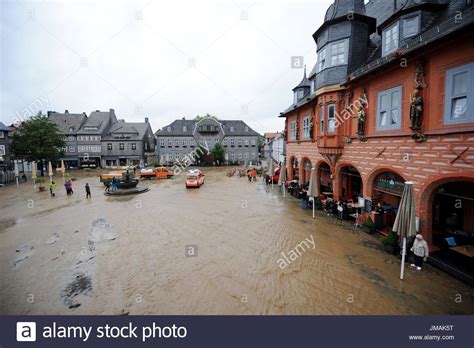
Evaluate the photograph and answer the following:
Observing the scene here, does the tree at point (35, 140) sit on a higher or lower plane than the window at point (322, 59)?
lower

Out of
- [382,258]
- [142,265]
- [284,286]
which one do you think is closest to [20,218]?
[142,265]

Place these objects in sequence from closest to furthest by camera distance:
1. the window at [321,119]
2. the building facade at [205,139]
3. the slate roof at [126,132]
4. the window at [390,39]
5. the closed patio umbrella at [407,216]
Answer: the closed patio umbrella at [407,216], the window at [390,39], the window at [321,119], the slate roof at [126,132], the building facade at [205,139]

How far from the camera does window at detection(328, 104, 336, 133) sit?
13.4 m

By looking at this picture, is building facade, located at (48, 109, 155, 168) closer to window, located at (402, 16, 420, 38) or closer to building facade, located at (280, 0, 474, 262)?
building facade, located at (280, 0, 474, 262)

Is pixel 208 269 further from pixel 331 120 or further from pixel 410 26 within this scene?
pixel 410 26

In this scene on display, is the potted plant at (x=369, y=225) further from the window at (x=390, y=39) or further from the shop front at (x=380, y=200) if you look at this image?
the window at (x=390, y=39)

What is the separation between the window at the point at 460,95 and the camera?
22.3 feet

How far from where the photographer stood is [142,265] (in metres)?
8.31

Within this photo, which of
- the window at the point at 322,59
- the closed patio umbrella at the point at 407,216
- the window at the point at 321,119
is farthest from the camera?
the window at the point at 321,119

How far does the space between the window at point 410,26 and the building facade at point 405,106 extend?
0.12 feet

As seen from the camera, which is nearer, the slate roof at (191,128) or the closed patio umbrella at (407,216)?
the closed patio umbrella at (407,216)

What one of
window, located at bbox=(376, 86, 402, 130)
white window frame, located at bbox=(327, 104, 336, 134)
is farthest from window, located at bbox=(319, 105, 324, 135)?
window, located at bbox=(376, 86, 402, 130)

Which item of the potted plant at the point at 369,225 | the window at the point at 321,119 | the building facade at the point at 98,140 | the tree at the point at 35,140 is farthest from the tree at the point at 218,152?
the potted plant at the point at 369,225

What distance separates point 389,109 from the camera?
33.0 feet
